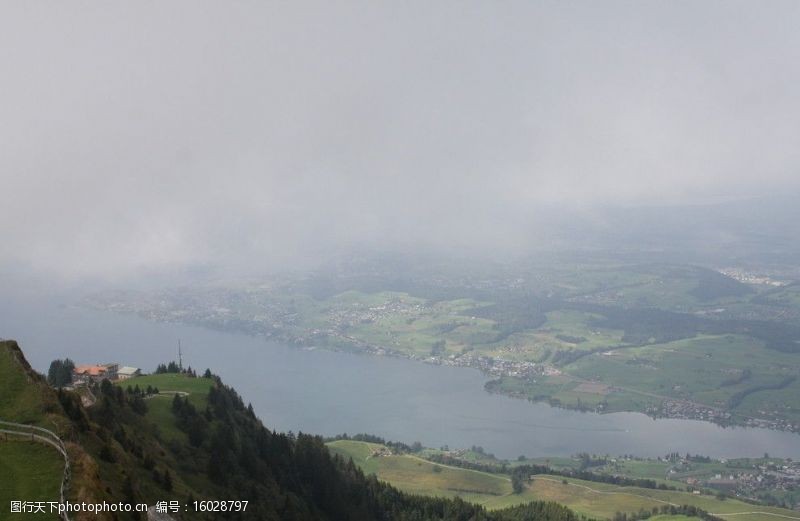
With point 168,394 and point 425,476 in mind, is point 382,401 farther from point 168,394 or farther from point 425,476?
point 168,394

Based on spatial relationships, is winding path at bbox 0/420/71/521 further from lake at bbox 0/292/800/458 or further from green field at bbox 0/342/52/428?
lake at bbox 0/292/800/458

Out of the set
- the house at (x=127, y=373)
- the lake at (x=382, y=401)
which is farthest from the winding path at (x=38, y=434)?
the lake at (x=382, y=401)

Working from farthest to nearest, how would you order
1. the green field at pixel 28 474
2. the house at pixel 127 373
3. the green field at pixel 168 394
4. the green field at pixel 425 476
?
1. the green field at pixel 425 476
2. the house at pixel 127 373
3. the green field at pixel 168 394
4. the green field at pixel 28 474

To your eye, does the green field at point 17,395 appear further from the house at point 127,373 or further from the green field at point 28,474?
the house at point 127,373

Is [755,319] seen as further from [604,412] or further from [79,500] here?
[79,500]

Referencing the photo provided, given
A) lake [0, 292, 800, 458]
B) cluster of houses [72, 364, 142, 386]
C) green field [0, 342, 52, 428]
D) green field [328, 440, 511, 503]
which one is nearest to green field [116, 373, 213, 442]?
cluster of houses [72, 364, 142, 386]

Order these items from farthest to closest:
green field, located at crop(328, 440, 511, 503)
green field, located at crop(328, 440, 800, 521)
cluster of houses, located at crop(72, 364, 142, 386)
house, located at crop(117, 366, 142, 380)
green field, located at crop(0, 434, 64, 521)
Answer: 1. green field, located at crop(328, 440, 511, 503)
2. green field, located at crop(328, 440, 800, 521)
3. house, located at crop(117, 366, 142, 380)
4. cluster of houses, located at crop(72, 364, 142, 386)
5. green field, located at crop(0, 434, 64, 521)

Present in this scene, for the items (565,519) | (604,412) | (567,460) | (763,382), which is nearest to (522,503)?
(565,519)
